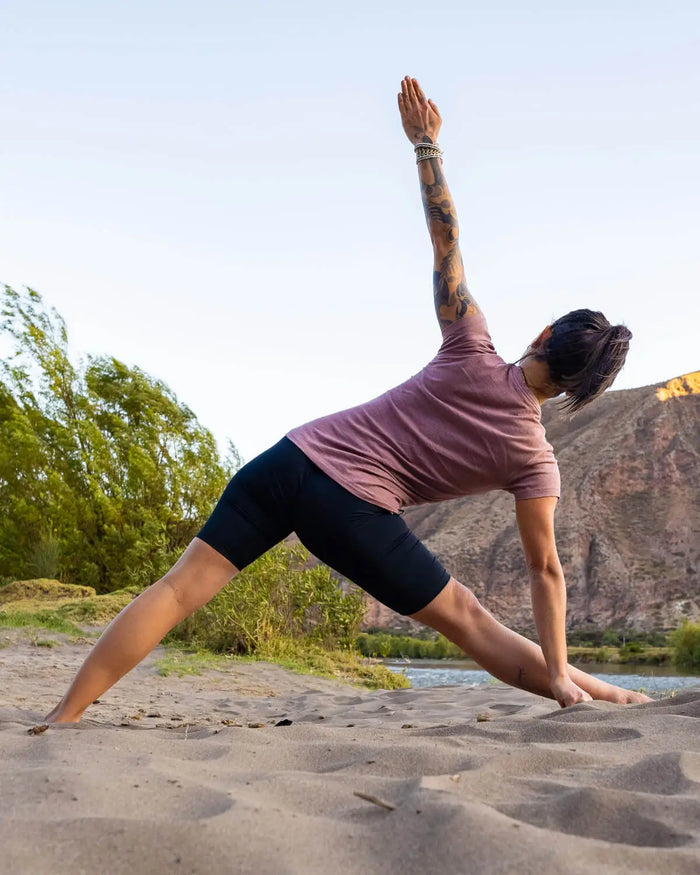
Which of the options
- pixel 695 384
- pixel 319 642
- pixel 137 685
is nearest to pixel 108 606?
pixel 319 642

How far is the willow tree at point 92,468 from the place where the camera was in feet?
48.6

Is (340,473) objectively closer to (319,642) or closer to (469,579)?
(319,642)

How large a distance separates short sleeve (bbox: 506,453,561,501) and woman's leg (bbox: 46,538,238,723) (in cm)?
102

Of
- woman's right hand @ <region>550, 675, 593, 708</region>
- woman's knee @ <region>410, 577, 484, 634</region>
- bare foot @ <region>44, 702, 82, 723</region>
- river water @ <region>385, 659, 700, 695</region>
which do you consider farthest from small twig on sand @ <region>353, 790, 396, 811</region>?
river water @ <region>385, 659, 700, 695</region>

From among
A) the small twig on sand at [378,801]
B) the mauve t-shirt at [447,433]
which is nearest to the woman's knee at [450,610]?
the mauve t-shirt at [447,433]

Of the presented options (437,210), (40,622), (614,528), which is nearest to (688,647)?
(40,622)

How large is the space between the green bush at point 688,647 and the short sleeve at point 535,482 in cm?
1492

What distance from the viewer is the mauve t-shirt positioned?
106 inches

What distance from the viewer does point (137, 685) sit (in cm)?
531

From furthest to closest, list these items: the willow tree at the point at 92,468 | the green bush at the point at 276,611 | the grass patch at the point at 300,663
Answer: the willow tree at the point at 92,468 → the green bush at the point at 276,611 → the grass patch at the point at 300,663

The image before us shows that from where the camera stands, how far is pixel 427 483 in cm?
276

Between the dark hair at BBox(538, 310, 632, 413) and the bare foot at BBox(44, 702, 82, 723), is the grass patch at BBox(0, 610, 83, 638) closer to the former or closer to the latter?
the bare foot at BBox(44, 702, 82, 723)

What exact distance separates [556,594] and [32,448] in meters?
14.5

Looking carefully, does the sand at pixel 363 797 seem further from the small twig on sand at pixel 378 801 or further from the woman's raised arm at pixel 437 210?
the woman's raised arm at pixel 437 210
